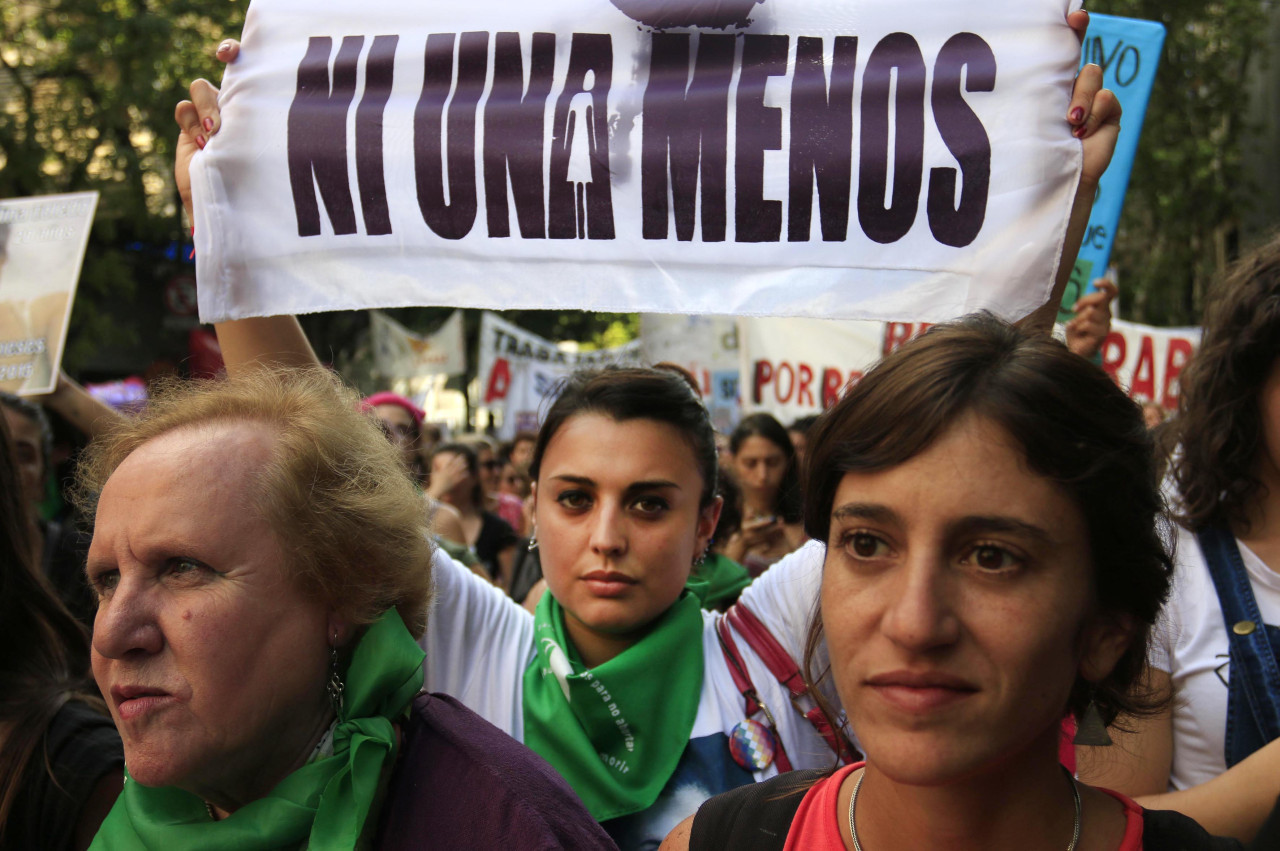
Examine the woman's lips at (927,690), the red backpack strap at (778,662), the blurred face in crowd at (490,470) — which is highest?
the woman's lips at (927,690)

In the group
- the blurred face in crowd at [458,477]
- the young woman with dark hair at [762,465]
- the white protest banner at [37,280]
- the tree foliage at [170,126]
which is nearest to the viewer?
the white protest banner at [37,280]

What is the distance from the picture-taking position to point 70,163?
16484 mm

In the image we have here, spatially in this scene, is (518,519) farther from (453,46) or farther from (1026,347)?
(1026,347)

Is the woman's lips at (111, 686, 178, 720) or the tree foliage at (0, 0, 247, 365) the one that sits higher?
the tree foliage at (0, 0, 247, 365)

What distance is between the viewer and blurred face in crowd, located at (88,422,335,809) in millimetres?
Result: 1649

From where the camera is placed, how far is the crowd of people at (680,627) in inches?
55.2

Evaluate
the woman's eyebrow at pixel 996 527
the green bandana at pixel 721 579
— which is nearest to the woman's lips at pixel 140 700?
the woman's eyebrow at pixel 996 527

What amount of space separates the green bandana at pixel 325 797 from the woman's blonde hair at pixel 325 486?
88mm

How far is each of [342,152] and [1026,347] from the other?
5.67 feet

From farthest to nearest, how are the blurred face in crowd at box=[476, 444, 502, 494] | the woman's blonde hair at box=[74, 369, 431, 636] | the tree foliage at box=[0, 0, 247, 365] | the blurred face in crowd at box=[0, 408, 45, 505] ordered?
the tree foliage at box=[0, 0, 247, 365] < the blurred face in crowd at box=[476, 444, 502, 494] < the blurred face in crowd at box=[0, 408, 45, 505] < the woman's blonde hair at box=[74, 369, 431, 636]

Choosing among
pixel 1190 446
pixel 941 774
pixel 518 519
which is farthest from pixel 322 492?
pixel 518 519

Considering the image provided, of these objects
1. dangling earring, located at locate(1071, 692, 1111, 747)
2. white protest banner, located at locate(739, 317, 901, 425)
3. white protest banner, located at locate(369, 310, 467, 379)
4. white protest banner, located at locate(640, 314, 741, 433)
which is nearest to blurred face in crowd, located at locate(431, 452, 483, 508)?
white protest banner, located at locate(739, 317, 901, 425)

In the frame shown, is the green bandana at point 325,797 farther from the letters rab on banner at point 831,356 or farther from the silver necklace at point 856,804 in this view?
the letters rab on banner at point 831,356

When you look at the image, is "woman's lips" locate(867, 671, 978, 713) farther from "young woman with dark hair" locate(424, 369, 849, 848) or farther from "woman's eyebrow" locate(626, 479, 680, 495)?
"woman's eyebrow" locate(626, 479, 680, 495)
